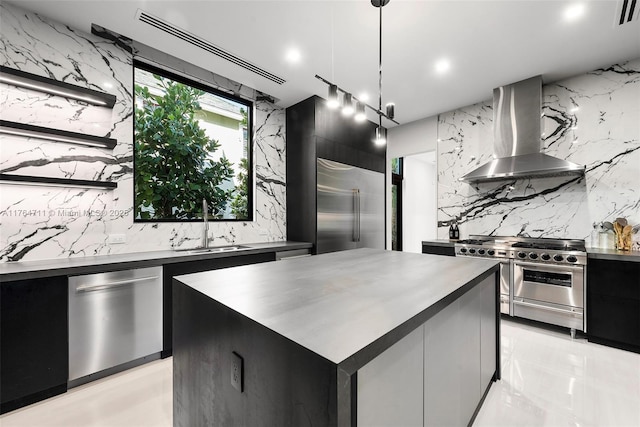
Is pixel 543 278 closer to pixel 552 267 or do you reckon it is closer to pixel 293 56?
pixel 552 267

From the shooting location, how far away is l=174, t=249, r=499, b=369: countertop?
2.46 ft

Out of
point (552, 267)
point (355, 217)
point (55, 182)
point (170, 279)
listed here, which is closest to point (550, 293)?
point (552, 267)

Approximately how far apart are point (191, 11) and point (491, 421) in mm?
3634

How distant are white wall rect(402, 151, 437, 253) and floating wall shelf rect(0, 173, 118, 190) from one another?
540cm

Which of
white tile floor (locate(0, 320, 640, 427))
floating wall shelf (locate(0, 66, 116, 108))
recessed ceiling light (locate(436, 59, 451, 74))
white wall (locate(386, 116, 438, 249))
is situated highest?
recessed ceiling light (locate(436, 59, 451, 74))

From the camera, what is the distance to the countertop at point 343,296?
2.46 feet

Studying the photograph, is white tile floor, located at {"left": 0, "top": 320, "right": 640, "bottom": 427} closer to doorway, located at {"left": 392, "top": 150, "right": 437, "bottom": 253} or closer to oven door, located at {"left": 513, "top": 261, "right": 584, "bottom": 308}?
oven door, located at {"left": 513, "top": 261, "right": 584, "bottom": 308}

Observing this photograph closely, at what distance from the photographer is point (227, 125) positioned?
3611 mm

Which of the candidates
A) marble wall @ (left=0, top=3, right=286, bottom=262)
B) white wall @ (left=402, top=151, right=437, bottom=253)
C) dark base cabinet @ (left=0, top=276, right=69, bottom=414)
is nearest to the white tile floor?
dark base cabinet @ (left=0, top=276, right=69, bottom=414)

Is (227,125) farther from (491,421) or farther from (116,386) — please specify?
(491,421)

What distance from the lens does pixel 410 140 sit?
4938 millimetres

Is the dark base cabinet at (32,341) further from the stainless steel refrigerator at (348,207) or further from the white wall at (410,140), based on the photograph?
the white wall at (410,140)

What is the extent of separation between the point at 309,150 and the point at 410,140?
2.16m

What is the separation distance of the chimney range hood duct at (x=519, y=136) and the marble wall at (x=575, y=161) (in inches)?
9.8
